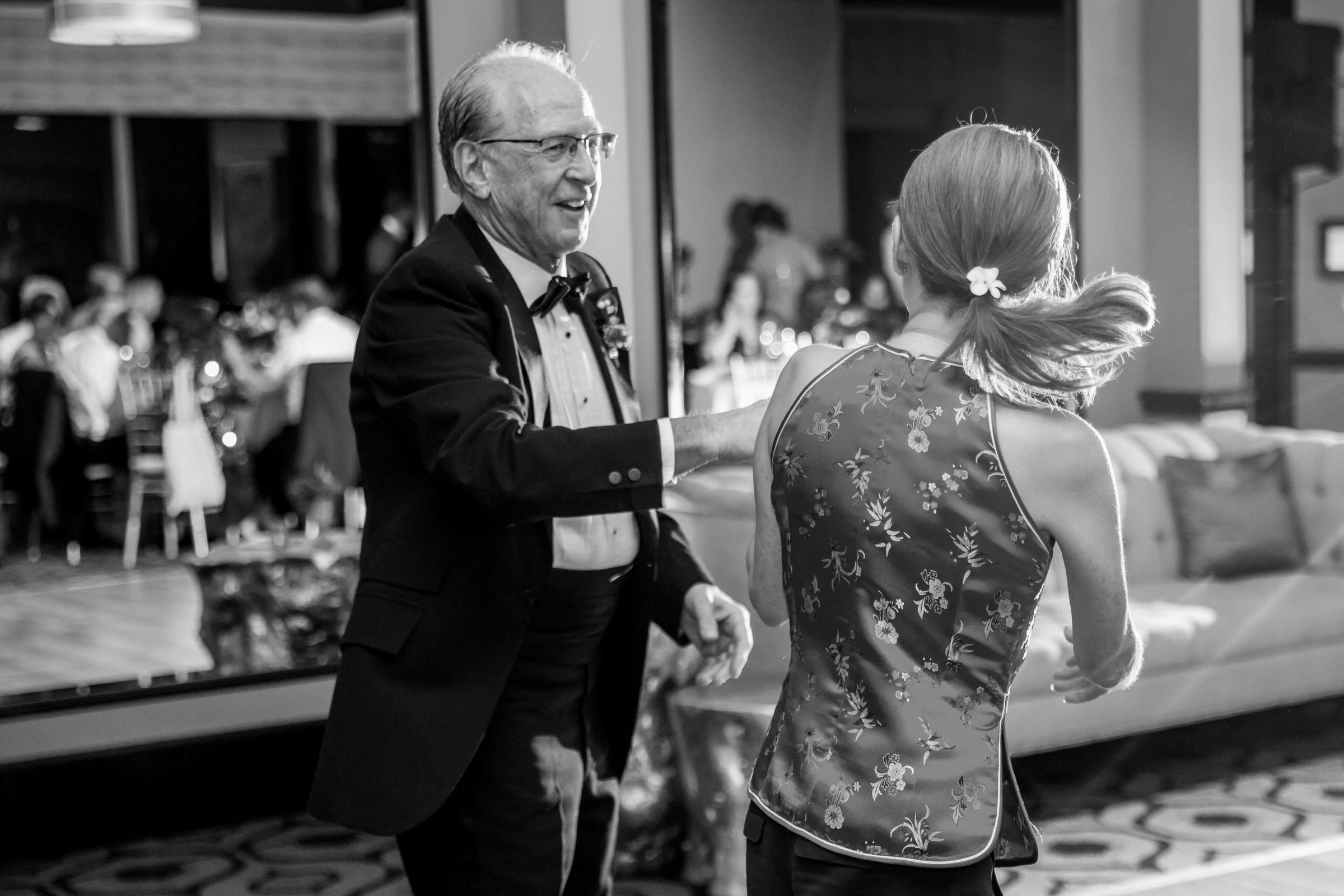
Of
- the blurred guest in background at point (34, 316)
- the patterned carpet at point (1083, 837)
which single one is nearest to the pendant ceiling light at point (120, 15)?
the blurred guest in background at point (34, 316)

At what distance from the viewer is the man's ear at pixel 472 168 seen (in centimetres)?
193

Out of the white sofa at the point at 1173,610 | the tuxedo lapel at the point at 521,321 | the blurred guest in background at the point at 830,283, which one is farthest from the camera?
the blurred guest in background at the point at 830,283

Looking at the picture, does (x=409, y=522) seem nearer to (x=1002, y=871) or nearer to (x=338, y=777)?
(x=338, y=777)

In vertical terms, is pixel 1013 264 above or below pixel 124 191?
below

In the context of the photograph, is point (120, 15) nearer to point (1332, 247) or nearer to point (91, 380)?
point (91, 380)

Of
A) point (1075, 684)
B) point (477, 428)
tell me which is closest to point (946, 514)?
point (1075, 684)

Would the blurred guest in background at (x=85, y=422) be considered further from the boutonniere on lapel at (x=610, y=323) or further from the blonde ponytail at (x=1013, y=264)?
the blonde ponytail at (x=1013, y=264)

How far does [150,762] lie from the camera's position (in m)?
4.11

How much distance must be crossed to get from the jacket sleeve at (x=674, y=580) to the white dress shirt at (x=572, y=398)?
0.11 meters

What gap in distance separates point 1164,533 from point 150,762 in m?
3.11

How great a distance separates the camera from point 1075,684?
1601 millimetres

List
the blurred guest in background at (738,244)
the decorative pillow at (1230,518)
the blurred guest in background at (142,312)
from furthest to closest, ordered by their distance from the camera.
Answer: the blurred guest in background at (142,312) → the blurred guest in background at (738,244) → the decorative pillow at (1230,518)

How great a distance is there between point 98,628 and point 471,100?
5556 mm

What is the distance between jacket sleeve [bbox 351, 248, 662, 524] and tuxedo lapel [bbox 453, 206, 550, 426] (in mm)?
79
